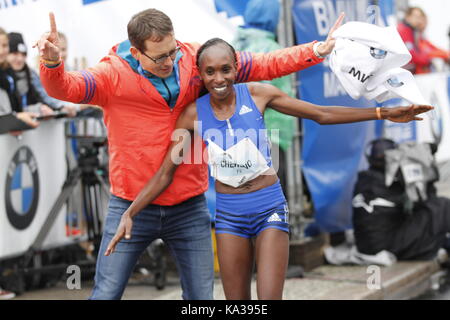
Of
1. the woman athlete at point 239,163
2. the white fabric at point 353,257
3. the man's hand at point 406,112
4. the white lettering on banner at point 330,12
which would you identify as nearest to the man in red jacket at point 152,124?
the woman athlete at point 239,163

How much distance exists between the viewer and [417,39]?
10.5 meters

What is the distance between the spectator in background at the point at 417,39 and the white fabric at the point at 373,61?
635cm

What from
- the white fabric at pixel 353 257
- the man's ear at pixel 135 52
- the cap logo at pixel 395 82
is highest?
the man's ear at pixel 135 52

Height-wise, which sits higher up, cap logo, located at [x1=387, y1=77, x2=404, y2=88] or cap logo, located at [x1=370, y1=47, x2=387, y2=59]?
cap logo, located at [x1=370, y1=47, x2=387, y2=59]

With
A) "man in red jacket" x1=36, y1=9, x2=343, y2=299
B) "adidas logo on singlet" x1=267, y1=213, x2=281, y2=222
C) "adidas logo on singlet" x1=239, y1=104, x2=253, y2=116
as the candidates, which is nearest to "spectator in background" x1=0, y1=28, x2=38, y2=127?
"man in red jacket" x1=36, y1=9, x2=343, y2=299

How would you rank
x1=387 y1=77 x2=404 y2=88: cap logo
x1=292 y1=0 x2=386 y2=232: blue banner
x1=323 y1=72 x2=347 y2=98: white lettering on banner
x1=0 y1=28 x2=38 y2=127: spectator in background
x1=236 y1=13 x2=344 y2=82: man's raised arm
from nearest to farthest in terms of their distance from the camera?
x1=387 y1=77 x2=404 y2=88: cap logo < x1=236 y1=13 x2=344 y2=82: man's raised arm < x1=0 y1=28 x2=38 y2=127: spectator in background < x1=292 y1=0 x2=386 y2=232: blue banner < x1=323 y1=72 x2=347 y2=98: white lettering on banner

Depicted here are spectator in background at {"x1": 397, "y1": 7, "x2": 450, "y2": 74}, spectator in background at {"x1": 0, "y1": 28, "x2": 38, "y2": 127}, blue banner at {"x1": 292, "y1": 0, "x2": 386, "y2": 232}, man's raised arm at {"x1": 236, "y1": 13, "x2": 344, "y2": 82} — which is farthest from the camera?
spectator in background at {"x1": 397, "y1": 7, "x2": 450, "y2": 74}

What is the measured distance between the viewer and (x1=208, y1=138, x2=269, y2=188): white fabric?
12.3 ft

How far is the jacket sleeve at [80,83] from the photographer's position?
3.52 m

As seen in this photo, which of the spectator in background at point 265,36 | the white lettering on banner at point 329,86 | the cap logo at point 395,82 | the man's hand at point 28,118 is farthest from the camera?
the white lettering on banner at point 329,86

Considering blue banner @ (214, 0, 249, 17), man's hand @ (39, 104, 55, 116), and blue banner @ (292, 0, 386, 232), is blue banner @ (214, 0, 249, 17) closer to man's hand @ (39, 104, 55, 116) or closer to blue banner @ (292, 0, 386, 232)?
blue banner @ (292, 0, 386, 232)

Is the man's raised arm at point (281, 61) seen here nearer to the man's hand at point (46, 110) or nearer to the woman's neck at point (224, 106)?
the woman's neck at point (224, 106)
